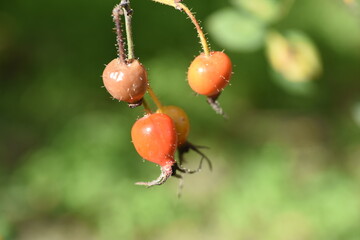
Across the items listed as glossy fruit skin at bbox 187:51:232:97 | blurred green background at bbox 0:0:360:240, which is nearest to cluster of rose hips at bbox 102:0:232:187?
glossy fruit skin at bbox 187:51:232:97

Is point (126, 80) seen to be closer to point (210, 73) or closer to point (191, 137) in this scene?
point (210, 73)

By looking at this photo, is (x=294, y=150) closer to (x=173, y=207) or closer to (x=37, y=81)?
(x=173, y=207)

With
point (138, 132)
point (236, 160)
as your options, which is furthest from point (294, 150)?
point (138, 132)

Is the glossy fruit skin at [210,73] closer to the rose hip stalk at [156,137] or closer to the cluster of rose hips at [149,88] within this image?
the cluster of rose hips at [149,88]

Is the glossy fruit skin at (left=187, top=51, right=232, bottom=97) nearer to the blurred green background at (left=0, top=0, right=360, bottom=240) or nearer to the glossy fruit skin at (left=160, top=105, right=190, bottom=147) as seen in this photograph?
the glossy fruit skin at (left=160, top=105, right=190, bottom=147)

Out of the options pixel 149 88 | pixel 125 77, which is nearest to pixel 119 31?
pixel 125 77

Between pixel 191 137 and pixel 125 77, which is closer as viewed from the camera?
pixel 125 77

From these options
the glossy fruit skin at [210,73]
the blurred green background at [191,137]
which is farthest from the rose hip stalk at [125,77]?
the blurred green background at [191,137]

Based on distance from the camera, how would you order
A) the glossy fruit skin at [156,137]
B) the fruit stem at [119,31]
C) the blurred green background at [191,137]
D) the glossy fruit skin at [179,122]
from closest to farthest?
the fruit stem at [119,31] → the glossy fruit skin at [156,137] → the glossy fruit skin at [179,122] → the blurred green background at [191,137]
